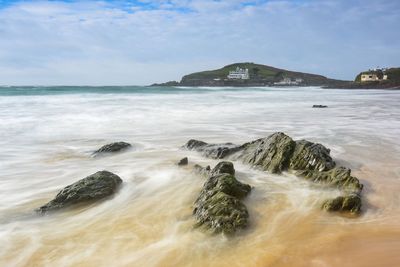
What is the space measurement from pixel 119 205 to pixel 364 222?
3644 millimetres

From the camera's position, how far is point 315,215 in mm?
5074

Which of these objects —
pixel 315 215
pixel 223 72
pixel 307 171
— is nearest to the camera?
pixel 315 215

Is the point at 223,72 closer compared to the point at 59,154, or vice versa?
the point at 59,154

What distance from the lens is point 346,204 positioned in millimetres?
5082

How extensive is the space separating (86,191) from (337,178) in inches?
168

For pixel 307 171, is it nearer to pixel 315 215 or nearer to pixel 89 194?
pixel 315 215

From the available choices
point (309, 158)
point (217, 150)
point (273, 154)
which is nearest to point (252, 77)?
point (217, 150)

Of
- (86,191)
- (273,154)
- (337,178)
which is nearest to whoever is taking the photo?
(86,191)

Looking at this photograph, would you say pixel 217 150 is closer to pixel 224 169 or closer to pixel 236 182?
pixel 224 169

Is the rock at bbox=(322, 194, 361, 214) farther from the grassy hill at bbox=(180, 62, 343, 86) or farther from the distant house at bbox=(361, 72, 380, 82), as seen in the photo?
the grassy hill at bbox=(180, 62, 343, 86)

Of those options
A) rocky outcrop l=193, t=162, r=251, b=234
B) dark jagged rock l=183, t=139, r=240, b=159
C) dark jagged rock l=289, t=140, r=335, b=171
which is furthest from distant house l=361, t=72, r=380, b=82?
rocky outcrop l=193, t=162, r=251, b=234

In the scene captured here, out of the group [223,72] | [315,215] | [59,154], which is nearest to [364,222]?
[315,215]

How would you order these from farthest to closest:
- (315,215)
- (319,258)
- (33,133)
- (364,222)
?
(33,133) < (315,215) < (364,222) < (319,258)

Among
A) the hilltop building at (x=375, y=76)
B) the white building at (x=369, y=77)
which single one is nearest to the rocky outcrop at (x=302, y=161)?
the hilltop building at (x=375, y=76)
